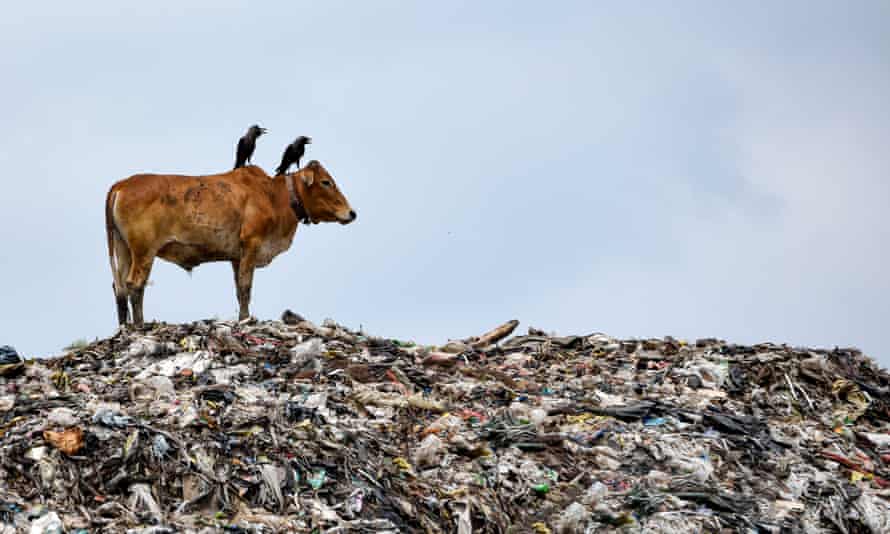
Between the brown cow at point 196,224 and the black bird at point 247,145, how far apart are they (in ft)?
1.18

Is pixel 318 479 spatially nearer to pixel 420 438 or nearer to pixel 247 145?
pixel 420 438

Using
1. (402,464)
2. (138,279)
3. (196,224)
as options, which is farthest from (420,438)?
(196,224)

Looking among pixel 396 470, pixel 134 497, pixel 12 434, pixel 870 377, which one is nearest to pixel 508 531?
pixel 396 470

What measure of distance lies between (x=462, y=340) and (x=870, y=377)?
4.67 metres

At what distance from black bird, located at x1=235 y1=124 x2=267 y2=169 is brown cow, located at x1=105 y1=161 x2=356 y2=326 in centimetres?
36

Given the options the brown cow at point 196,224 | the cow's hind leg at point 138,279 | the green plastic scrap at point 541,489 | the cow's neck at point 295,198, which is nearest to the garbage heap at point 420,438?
the green plastic scrap at point 541,489

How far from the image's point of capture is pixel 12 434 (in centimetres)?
945

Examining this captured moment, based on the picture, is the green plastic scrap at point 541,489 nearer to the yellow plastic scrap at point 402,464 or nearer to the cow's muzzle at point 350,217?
the yellow plastic scrap at point 402,464

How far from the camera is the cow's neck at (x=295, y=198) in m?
16.1

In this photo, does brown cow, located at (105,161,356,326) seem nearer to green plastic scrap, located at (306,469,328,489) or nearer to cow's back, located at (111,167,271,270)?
cow's back, located at (111,167,271,270)

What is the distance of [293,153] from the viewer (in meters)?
16.4

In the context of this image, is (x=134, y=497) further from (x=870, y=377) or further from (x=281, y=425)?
(x=870, y=377)

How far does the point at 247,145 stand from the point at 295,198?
37.7 inches

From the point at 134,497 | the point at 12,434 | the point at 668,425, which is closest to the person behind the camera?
the point at 134,497
